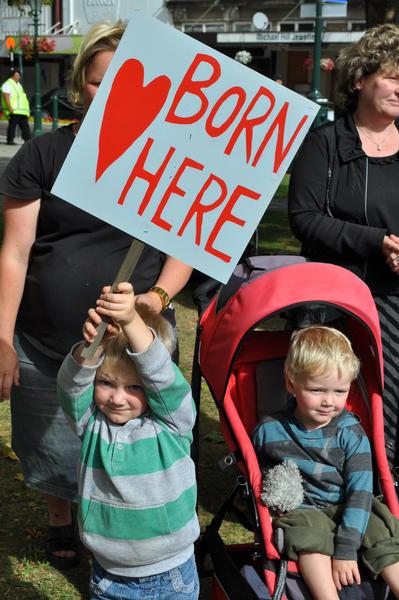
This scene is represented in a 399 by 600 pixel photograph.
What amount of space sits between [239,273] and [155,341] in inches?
42.4

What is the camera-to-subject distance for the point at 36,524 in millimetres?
3746

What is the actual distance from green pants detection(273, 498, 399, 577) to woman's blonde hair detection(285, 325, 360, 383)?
17.3 inches

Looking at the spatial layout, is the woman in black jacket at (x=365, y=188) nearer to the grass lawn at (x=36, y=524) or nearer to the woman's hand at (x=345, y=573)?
the woman's hand at (x=345, y=573)

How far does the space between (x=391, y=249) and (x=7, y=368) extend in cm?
144

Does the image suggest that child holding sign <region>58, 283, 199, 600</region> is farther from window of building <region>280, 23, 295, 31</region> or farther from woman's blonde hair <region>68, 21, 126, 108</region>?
window of building <region>280, 23, 295, 31</region>

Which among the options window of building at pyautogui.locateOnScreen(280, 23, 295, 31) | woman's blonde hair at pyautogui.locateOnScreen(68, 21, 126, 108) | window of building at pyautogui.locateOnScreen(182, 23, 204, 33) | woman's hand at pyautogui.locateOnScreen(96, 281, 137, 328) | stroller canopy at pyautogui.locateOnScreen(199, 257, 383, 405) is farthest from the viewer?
window of building at pyautogui.locateOnScreen(182, 23, 204, 33)

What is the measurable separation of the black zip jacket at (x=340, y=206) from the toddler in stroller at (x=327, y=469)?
43cm

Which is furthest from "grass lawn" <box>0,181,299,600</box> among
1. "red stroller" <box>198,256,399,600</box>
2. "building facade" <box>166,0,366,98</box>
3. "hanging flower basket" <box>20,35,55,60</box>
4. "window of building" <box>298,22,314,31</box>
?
"window of building" <box>298,22,314,31</box>

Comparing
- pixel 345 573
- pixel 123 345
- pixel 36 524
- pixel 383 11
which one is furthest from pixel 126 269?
pixel 383 11

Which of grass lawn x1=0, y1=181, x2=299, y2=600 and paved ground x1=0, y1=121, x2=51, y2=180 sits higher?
grass lawn x1=0, y1=181, x2=299, y2=600

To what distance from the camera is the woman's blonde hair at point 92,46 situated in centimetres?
253

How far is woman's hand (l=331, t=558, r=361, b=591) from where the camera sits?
8.38 ft

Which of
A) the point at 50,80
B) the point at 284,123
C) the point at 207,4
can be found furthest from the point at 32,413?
the point at 50,80

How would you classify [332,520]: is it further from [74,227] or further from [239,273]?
[74,227]
